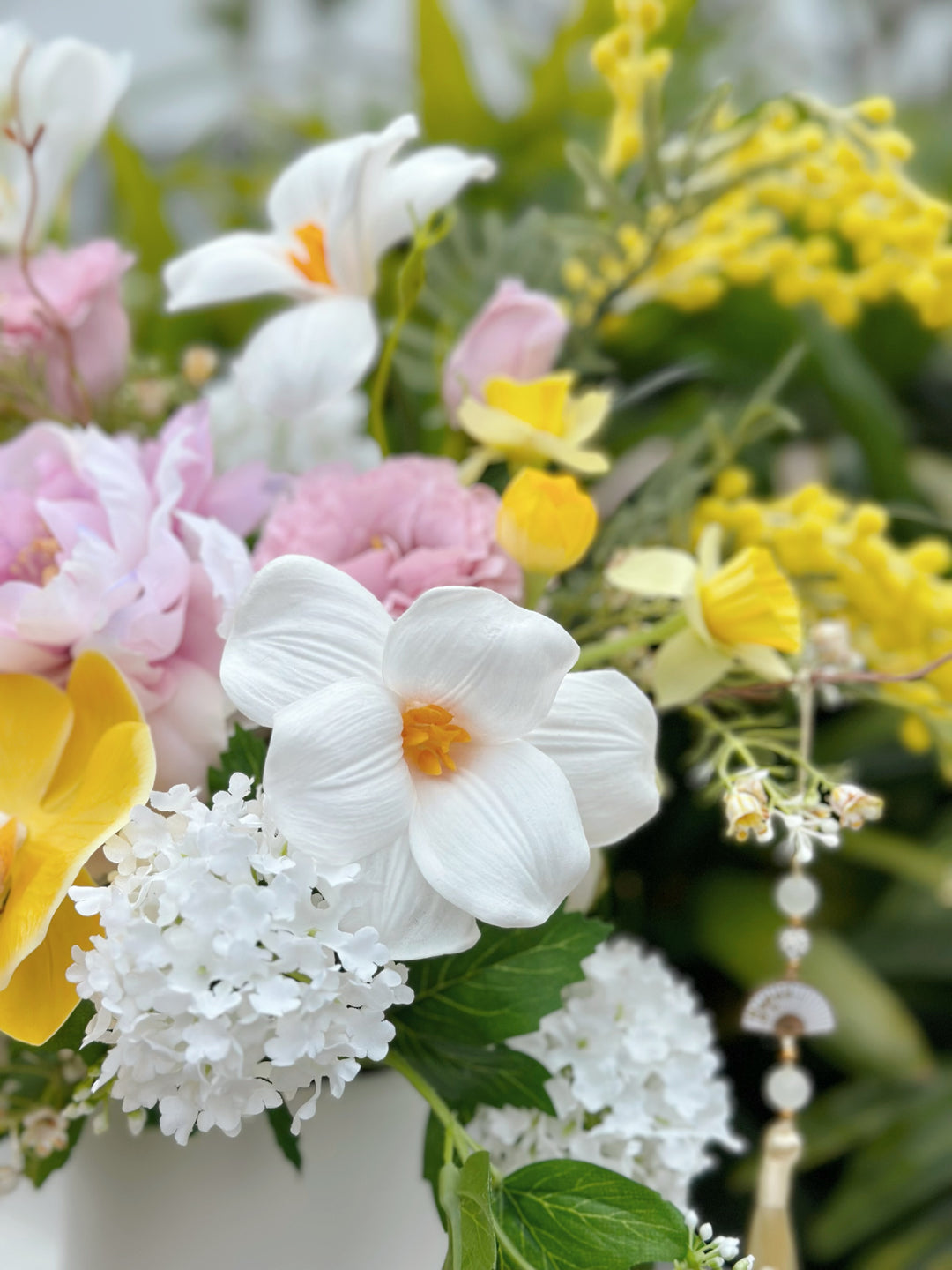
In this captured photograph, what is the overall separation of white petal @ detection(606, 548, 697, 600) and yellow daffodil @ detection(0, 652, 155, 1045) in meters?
0.16

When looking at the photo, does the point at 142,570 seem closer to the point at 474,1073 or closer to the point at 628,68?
the point at 474,1073

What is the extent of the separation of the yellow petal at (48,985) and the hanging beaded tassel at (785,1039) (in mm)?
222

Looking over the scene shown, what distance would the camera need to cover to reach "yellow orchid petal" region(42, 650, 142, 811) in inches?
12.6

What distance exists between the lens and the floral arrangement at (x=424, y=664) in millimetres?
263

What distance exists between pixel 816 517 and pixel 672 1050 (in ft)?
0.65

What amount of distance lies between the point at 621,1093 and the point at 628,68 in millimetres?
386

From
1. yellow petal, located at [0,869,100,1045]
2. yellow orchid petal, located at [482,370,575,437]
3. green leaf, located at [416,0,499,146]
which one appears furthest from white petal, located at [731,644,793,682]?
green leaf, located at [416,0,499,146]

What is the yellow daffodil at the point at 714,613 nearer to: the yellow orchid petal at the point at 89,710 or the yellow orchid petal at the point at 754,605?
the yellow orchid petal at the point at 754,605

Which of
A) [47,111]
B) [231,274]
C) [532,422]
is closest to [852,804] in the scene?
[532,422]

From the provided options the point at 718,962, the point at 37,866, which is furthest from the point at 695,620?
the point at 718,962

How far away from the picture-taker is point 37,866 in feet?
1.01

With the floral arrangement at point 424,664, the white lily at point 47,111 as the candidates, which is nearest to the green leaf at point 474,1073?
the floral arrangement at point 424,664

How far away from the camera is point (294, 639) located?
278 millimetres

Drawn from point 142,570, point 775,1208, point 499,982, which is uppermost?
point 142,570
